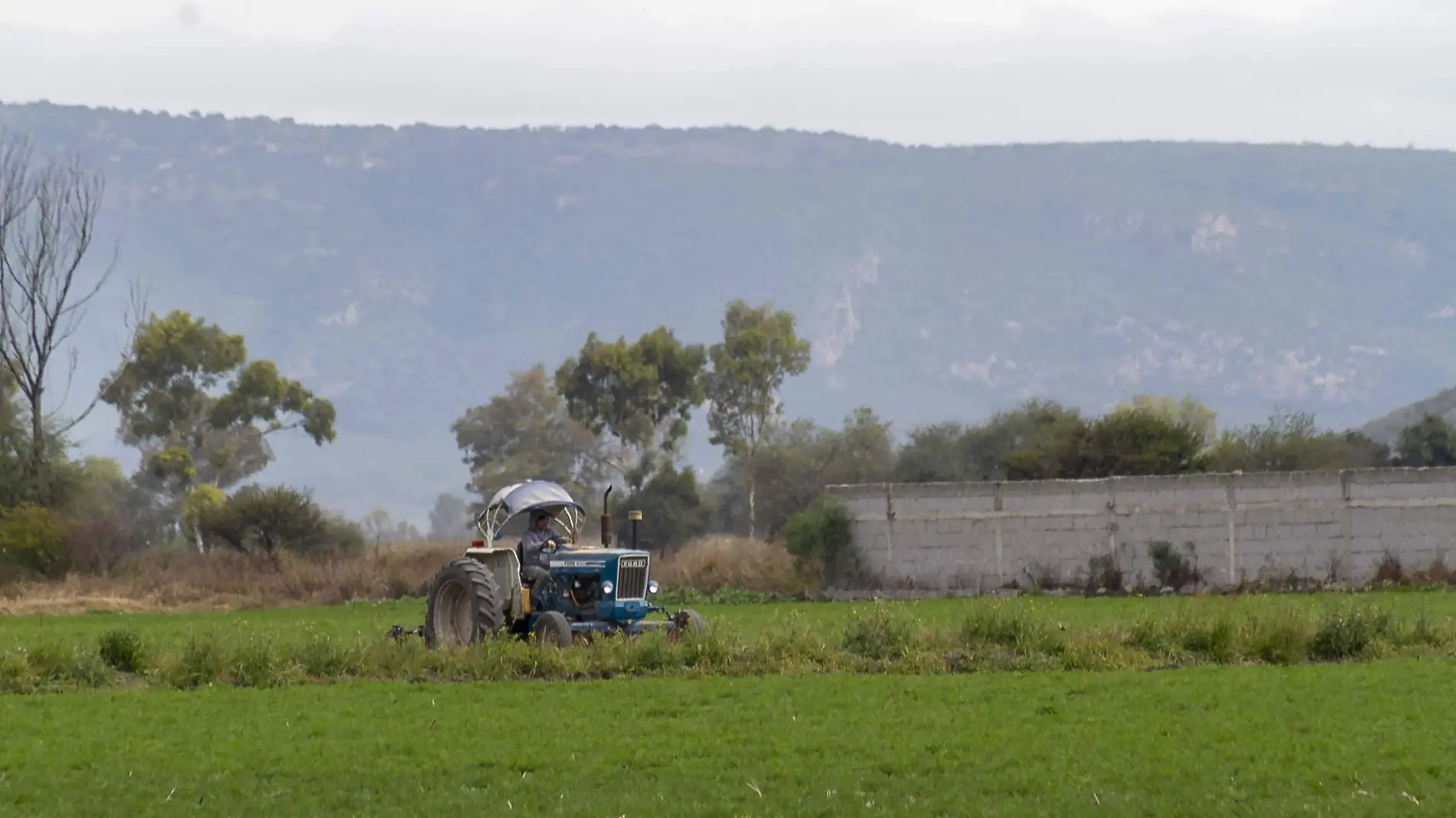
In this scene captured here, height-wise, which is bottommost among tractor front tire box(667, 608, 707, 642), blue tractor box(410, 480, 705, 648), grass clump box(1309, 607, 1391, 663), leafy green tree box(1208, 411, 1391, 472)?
grass clump box(1309, 607, 1391, 663)

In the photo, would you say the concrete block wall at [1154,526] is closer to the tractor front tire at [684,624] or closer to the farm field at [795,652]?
the farm field at [795,652]

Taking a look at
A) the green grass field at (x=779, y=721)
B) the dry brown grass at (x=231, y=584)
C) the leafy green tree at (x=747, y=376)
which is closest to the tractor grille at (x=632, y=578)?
the green grass field at (x=779, y=721)

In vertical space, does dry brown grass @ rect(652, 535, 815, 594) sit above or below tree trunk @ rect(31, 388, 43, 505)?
below

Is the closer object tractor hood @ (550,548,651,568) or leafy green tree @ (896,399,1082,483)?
tractor hood @ (550,548,651,568)

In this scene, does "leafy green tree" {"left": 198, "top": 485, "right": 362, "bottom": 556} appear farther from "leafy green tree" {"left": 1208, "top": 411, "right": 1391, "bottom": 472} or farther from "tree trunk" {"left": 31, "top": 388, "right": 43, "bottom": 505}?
"leafy green tree" {"left": 1208, "top": 411, "right": 1391, "bottom": 472}

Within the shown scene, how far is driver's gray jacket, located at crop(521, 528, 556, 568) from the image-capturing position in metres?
24.6

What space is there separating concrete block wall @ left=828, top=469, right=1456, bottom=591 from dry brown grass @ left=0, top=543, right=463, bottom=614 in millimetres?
12526

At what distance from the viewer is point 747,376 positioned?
277 feet

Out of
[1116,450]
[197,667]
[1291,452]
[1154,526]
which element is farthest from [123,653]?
[1291,452]

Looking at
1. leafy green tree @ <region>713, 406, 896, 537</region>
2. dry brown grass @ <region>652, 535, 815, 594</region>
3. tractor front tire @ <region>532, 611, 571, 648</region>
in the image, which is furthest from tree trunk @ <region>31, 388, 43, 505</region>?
tractor front tire @ <region>532, 611, 571, 648</region>

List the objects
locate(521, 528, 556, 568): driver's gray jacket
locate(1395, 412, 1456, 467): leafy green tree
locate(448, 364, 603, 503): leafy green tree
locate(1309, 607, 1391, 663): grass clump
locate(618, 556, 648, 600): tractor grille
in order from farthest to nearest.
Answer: locate(448, 364, 603, 503): leafy green tree
locate(1395, 412, 1456, 467): leafy green tree
locate(521, 528, 556, 568): driver's gray jacket
locate(618, 556, 648, 600): tractor grille
locate(1309, 607, 1391, 663): grass clump

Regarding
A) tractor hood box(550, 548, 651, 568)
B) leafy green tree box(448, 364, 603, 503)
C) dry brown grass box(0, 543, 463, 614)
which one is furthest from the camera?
leafy green tree box(448, 364, 603, 503)

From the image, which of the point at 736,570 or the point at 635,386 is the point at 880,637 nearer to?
the point at 736,570

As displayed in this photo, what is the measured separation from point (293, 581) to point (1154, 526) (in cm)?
2181
